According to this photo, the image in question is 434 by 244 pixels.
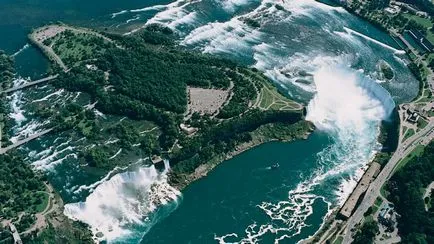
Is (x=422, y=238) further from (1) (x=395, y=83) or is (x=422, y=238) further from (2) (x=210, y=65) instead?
(2) (x=210, y=65)

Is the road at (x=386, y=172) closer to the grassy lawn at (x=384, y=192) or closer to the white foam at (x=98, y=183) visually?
the grassy lawn at (x=384, y=192)

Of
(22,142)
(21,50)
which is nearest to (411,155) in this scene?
(22,142)

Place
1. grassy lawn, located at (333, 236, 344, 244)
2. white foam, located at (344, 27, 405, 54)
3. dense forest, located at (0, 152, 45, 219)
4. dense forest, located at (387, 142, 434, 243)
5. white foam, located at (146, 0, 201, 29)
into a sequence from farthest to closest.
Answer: white foam, located at (146, 0, 201, 29) < white foam, located at (344, 27, 405, 54) < dense forest, located at (0, 152, 45, 219) < dense forest, located at (387, 142, 434, 243) < grassy lawn, located at (333, 236, 344, 244)

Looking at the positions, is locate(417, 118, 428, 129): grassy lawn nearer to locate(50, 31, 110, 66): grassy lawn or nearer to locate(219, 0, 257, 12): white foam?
locate(219, 0, 257, 12): white foam

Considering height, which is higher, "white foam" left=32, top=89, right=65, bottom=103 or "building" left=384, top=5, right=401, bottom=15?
"building" left=384, top=5, right=401, bottom=15

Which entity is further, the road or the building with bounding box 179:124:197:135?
the building with bounding box 179:124:197:135

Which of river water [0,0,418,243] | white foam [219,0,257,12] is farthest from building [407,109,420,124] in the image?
white foam [219,0,257,12]
